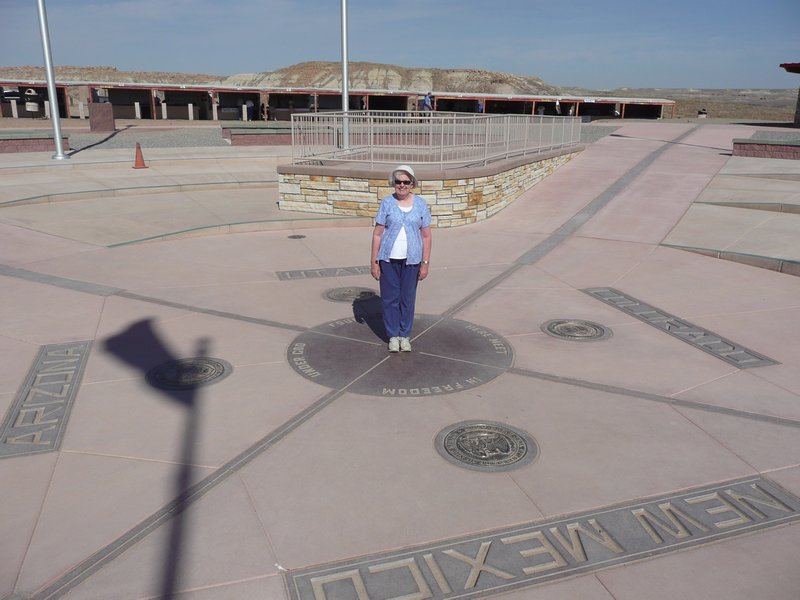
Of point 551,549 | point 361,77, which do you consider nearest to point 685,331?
point 551,549

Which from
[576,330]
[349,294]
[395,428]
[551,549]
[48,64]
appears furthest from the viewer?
[48,64]

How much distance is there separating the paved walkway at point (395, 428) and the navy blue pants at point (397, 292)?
0.32 metres

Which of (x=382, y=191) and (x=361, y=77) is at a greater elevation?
(x=361, y=77)

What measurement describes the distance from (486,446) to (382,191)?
7800 millimetres

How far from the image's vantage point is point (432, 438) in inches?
160

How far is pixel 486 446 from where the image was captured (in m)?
4.00

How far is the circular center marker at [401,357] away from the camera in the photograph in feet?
16.0

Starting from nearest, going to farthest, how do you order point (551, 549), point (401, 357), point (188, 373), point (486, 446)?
point (551, 549)
point (486, 446)
point (188, 373)
point (401, 357)

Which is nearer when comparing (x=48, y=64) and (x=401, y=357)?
(x=401, y=357)

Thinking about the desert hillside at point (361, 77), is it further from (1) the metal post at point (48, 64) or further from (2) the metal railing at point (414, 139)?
(2) the metal railing at point (414, 139)

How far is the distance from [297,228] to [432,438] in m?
7.50

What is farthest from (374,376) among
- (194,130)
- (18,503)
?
(194,130)

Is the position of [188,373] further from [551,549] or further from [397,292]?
[551,549]

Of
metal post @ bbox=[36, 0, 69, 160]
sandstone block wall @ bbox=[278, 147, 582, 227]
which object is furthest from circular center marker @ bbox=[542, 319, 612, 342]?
metal post @ bbox=[36, 0, 69, 160]
